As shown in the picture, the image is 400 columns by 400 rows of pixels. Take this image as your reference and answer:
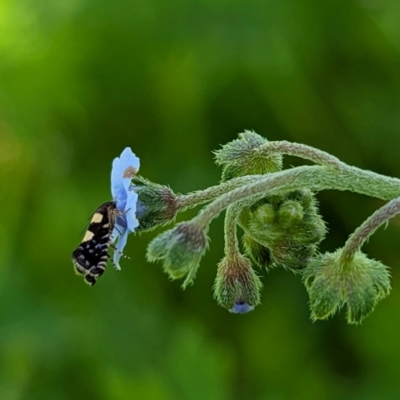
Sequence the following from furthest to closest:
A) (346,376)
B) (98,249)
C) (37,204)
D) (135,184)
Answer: (37,204) → (346,376) → (135,184) → (98,249)

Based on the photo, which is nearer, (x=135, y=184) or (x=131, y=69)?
(x=135, y=184)

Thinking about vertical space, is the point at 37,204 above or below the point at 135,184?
above

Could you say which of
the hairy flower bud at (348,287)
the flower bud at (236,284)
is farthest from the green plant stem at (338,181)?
the flower bud at (236,284)

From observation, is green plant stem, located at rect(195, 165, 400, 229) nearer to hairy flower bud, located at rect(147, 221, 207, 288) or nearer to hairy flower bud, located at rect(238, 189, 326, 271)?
hairy flower bud, located at rect(238, 189, 326, 271)

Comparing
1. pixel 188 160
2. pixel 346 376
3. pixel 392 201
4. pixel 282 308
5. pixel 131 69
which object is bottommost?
pixel 346 376

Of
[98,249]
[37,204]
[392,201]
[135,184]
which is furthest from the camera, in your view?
[37,204]

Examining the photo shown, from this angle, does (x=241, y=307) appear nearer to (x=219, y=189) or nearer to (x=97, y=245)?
(x=219, y=189)

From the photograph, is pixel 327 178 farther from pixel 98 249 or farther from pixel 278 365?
pixel 278 365

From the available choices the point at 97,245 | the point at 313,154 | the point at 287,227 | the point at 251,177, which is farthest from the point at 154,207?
the point at 313,154

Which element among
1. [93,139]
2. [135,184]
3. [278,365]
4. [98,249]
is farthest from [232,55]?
[98,249]
